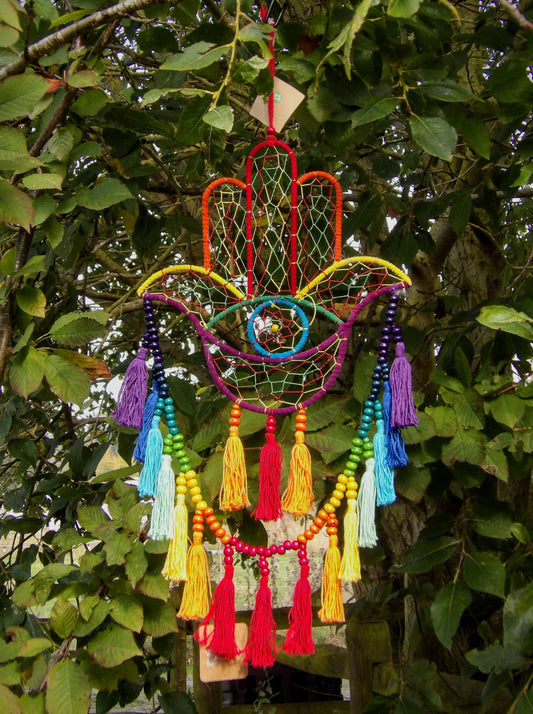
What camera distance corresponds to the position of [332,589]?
3.42 ft

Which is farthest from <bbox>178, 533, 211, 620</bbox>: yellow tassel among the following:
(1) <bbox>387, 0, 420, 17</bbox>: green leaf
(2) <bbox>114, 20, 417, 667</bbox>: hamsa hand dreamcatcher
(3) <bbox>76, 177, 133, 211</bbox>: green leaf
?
(1) <bbox>387, 0, 420, 17</bbox>: green leaf

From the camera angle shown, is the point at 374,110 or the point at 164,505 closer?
the point at 374,110

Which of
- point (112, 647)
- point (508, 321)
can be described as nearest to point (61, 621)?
point (112, 647)

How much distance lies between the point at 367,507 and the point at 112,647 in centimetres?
42

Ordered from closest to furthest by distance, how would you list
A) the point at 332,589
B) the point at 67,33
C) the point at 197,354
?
the point at 67,33, the point at 332,589, the point at 197,354

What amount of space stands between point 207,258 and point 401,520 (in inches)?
48.5

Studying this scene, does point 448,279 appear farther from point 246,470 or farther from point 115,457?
point 115,457

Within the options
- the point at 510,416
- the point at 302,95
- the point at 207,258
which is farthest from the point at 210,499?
the point at 302,95

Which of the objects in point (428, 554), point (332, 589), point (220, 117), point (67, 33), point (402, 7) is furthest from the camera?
point (428, 554)

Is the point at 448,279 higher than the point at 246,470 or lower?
lower

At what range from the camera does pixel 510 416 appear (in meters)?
1.10

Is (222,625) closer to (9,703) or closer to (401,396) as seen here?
(9,703)

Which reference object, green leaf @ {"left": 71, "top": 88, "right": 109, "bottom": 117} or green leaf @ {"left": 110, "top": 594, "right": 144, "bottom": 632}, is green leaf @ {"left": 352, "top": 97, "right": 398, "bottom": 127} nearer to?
green leaf @ {"left": 71, "top": 88, "right": 109, "bottom": 117}

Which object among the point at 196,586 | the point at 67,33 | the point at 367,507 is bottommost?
the point at 196,586
